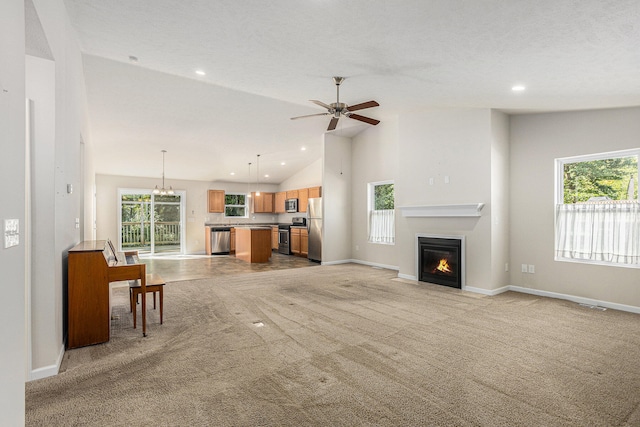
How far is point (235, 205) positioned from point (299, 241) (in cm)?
311

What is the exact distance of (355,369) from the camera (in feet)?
8.29

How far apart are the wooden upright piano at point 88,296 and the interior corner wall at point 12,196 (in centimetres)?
162

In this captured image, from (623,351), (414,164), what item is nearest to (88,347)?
(623,351)

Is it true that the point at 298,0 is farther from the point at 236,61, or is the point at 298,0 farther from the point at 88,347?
the point at 88,347

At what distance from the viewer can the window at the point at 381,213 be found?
24.0 ft

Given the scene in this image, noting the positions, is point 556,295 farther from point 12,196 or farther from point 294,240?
point 294,240

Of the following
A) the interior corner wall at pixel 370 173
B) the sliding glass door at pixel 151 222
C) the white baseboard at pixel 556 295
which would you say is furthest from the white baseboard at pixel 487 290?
the sliding glass door at pixel 151 222

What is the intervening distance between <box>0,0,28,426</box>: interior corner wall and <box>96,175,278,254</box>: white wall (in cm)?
894

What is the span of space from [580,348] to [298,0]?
3.97 m

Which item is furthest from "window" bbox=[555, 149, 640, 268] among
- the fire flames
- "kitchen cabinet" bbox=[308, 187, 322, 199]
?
"kitchen cabinet" bbox=[308, 187, 322, 199]

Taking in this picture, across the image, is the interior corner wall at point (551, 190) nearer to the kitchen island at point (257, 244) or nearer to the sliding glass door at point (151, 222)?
the kitchen island at point (257, 244)

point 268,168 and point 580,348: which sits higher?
point 268,168

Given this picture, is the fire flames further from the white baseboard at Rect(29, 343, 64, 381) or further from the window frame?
the white baseboard at Rect(29, 343, 64, 381)

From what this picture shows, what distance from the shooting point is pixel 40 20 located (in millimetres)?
2012
